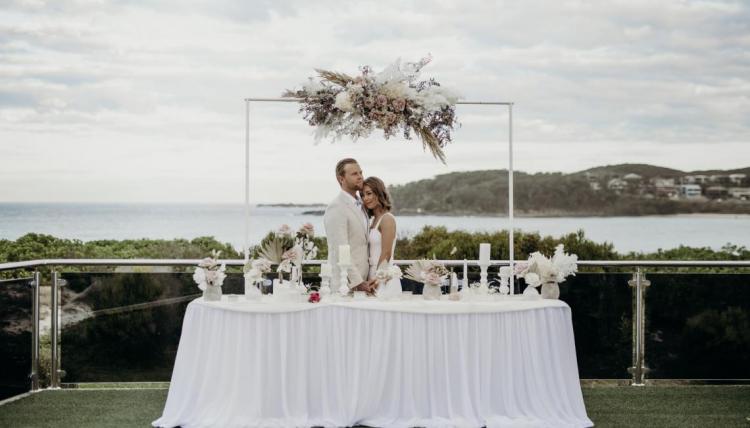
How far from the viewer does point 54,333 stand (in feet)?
21.3

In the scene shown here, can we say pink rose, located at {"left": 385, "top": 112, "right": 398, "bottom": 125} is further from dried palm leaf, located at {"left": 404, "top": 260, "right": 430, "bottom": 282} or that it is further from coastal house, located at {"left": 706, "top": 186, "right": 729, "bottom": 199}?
coastal house, located at {"left": 706, "top": 186, "right": 729, "bottom": 199}

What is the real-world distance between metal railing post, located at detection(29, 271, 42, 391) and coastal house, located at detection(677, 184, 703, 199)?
18855 millimetres

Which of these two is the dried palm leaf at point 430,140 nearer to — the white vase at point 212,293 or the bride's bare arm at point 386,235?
the bride's bare arm at point 386,235

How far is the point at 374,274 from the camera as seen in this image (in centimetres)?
551

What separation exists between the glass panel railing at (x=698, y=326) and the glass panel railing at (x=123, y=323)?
3.35 metres

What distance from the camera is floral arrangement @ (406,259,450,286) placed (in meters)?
5.13

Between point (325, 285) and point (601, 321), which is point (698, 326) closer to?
point (601, 321)

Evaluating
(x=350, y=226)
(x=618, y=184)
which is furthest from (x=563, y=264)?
(x=618, y=184)

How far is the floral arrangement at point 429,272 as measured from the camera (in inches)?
202

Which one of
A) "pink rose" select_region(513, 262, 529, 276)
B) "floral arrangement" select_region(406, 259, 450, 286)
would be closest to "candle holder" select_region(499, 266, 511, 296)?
"pink rose" select_region(513, 262, 529, 276)

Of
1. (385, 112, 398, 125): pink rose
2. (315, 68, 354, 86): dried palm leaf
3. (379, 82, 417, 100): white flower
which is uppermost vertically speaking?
(315, 68, 354, 86): dried palm leaf

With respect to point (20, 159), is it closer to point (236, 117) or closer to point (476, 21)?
point (236, 117)

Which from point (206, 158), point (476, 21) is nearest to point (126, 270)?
point (476, 21)

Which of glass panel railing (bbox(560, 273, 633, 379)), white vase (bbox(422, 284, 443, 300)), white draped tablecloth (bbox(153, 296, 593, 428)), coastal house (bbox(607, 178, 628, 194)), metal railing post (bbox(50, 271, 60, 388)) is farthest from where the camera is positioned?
coastal house (bbox(607, 178, 628, 194))
